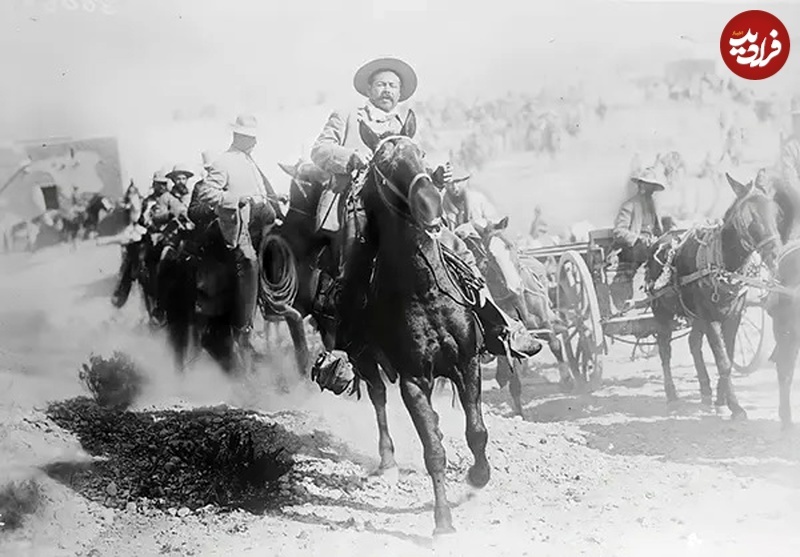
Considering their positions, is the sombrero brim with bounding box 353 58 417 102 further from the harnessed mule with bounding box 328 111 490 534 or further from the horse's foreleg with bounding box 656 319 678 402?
the horse's foreleg with bounding box 656 319 678 402

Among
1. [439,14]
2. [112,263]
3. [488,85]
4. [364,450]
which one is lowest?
[364,450]

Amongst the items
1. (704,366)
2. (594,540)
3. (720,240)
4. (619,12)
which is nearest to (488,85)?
(619,12)

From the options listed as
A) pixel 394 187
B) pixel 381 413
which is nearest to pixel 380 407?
pixel 381 413

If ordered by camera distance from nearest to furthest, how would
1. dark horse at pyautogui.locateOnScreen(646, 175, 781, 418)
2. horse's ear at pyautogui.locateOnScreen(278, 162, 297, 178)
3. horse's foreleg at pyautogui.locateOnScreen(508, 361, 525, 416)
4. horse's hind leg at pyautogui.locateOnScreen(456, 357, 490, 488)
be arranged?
horse's ear at pyautogui.locateOnScreen(278, 162, 297, 178)
horse's hind leg at pyautogui.locateOnScreen(456, 357, 490, 488)
horse's foreleg at pyautogui.locateOnScreen(508, 361, 525, 416)
dark horse at pyautogui.locateOnScreen(646, 175, 781, 418)

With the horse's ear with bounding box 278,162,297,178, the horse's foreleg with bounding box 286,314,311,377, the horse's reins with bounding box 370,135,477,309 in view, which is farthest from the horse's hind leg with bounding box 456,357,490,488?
the horse's ear with bounding box 278,162,297,178

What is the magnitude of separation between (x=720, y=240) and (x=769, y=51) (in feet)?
2.53

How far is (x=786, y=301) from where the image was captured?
368cm

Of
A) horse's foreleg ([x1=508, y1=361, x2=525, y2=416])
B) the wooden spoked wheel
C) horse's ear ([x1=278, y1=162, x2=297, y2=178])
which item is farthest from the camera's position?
the wooden spoked wheel

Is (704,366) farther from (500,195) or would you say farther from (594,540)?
(500,195)

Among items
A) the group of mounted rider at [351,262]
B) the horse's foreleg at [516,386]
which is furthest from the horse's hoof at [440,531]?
the horse's foreleg at [516,386]

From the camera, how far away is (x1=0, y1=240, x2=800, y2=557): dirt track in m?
3.04

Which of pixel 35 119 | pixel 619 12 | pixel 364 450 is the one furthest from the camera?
pixel 619 12

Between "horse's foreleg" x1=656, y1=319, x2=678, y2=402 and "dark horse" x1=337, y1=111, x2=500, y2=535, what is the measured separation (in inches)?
31.8

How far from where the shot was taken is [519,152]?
3.40 m
